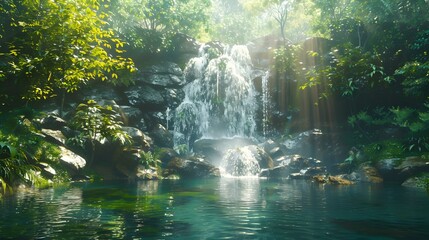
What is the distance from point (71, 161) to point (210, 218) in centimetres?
1167

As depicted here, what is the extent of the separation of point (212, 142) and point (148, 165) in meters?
8.04

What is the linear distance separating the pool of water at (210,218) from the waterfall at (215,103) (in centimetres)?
1971

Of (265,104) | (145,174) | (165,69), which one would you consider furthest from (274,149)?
(165,69)

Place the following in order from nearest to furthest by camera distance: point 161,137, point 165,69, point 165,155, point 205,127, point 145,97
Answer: point 165,155, point 161,137, point 145,97, point 205,127, point 165,69

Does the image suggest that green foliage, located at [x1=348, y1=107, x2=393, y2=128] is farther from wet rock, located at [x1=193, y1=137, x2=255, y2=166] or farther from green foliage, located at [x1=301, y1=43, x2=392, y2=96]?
wet rock, located at [x1=193, y1=137, x2=255, y2=166]

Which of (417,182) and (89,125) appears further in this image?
(89,125)

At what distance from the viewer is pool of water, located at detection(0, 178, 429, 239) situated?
5.48 metres

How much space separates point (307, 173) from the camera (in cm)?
2025

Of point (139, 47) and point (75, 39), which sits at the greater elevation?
point (139, 47)

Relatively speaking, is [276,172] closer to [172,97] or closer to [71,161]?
[172,97]

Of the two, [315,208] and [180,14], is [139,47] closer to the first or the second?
[180,14]

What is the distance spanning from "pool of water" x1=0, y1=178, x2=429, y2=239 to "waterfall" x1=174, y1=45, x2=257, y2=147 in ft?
64.7

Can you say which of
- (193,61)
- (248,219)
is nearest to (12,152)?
(248,219)

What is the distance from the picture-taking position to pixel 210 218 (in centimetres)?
688
